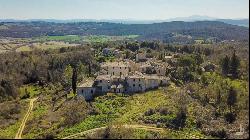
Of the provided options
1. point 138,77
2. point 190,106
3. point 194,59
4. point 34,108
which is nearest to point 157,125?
point 190,106

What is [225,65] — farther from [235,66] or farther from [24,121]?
[24,121]

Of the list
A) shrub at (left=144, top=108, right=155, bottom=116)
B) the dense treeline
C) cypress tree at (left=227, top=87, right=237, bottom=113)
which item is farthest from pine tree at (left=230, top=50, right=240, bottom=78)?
the dense treeline

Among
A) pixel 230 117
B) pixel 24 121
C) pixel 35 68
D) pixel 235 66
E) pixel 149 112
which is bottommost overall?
pixel 24 121

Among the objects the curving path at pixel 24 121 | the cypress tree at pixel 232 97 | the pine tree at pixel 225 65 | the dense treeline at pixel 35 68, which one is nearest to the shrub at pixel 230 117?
the cypress tree at pixel 232 97

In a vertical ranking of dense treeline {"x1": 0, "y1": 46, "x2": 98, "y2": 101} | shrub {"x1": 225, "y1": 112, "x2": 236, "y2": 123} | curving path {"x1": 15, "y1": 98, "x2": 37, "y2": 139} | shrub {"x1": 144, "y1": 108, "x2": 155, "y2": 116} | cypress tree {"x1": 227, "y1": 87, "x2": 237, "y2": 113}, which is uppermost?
cypress tree {"x1": 227, "y1": 87, "x2": 237, "y2": 113}

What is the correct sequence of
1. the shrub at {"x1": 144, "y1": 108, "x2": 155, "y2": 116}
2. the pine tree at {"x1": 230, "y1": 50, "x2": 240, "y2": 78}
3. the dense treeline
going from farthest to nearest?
1. the dense treeline
2. the pine tree at {"x1": 230, "y1": 50, "x2": 240, "y2": 78}
3. the shrub at {"x1": 144, "y1": 108, "x2": 155, "y2": 116}

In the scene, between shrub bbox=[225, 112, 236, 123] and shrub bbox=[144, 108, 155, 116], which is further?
shrub bbox=[144, 108, 155, 116]

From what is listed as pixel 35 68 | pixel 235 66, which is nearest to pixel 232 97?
pixel 235 66

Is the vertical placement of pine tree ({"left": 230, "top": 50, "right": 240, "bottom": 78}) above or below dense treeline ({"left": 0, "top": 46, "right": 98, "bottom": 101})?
above

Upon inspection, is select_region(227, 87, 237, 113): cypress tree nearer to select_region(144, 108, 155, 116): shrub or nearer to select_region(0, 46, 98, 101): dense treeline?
select_region(144, 108, 155, 116): shrub

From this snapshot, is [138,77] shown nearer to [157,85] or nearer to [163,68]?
[157,85]

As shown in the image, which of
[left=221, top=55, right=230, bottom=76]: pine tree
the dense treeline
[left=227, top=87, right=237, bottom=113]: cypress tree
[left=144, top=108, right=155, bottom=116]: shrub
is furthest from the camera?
the dense treeline
